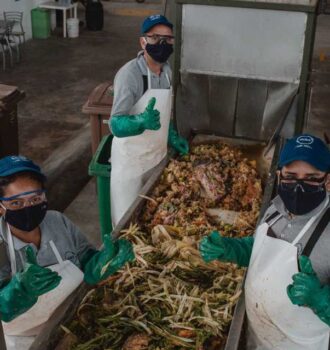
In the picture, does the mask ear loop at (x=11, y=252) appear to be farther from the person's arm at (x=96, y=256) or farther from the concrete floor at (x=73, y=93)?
the concrete floor at (x=73, y=93)

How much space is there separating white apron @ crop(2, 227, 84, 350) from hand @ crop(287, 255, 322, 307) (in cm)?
125

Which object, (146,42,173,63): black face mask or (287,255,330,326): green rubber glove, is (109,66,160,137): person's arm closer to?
(146,42,173,63): black face mask

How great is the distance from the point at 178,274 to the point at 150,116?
56.9 inches

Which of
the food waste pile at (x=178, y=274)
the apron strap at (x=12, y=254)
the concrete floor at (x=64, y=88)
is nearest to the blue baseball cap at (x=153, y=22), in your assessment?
the food waste pile at (x=178, y=274)

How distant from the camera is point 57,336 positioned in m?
3.18

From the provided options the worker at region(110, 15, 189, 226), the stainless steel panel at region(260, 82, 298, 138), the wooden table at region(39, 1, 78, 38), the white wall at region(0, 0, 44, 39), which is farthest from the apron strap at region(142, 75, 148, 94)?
the wooden table at region(39, 1, 78, 38)

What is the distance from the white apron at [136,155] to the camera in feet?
16.5

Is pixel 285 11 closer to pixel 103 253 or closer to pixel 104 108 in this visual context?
pixel 104 108

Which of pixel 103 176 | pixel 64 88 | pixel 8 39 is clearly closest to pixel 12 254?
pixel 103 176

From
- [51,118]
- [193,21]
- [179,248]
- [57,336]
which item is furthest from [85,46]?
[57,336]

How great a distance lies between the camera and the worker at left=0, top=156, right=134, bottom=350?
2918 mm

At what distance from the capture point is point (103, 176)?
5.48 metres

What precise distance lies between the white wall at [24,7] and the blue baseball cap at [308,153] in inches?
468

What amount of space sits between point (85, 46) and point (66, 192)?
26.4ft
